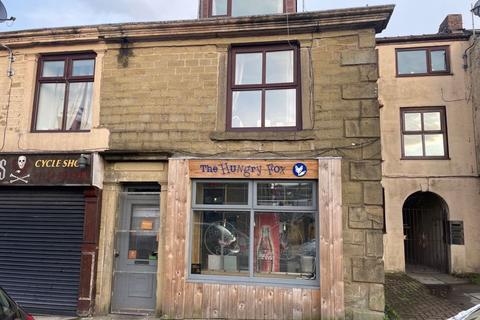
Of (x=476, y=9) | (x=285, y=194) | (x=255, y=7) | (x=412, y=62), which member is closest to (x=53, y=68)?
(x=255, y=7)

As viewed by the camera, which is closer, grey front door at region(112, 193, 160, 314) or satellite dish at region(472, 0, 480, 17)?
grey front door at region(112, 193, 160, 314)

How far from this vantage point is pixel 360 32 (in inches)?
307

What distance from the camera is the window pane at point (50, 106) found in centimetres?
896

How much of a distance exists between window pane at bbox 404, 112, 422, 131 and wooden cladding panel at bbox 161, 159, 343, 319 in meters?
7.77

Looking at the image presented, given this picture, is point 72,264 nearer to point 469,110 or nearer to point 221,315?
point 221,315

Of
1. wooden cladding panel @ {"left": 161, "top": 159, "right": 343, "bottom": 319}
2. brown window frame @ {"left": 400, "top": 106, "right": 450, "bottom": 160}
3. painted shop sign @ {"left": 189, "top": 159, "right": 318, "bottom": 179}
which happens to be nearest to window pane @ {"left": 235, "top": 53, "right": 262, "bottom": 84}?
painted shop sign @ {"left": 189, "top": 159, "right": 318, "bottom": 179}

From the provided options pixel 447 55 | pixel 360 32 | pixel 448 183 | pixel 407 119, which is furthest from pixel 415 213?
pixel 360 32

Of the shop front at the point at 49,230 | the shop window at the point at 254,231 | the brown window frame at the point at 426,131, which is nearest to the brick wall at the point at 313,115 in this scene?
the shop window at the point at 254,231

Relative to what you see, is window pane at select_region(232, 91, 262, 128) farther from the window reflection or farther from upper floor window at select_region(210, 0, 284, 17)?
the window reflection

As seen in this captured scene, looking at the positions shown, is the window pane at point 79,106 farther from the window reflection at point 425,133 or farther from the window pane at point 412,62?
the window pane at point 412,62

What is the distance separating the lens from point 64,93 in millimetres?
9023

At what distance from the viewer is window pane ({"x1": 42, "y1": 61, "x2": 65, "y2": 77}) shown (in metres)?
9.11

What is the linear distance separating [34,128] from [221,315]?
571cm

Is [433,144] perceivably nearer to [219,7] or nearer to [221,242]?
[219,7]
